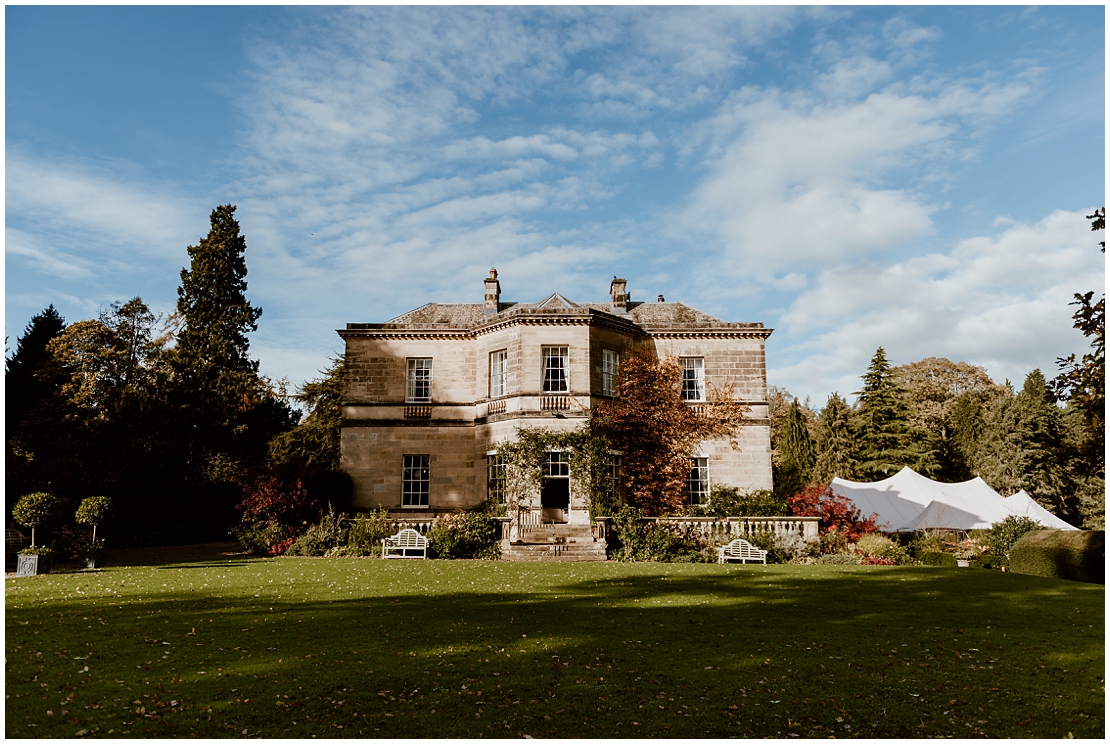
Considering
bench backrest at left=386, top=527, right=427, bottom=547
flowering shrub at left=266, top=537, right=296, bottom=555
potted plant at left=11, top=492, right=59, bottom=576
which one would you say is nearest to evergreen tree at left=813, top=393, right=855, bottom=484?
bench backrest at left=386, top=527, right=427, bottom=547

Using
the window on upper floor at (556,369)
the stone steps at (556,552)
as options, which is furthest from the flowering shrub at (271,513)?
the window on upper floor at (556,369)

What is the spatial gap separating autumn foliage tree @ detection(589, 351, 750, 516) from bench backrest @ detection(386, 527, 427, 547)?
22.7ft

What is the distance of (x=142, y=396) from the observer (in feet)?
97.3

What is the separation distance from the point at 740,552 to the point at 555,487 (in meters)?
7.55

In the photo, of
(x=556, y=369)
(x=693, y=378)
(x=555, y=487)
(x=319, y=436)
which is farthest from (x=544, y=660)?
(x=319, y=436)

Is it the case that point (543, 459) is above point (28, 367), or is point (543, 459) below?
below

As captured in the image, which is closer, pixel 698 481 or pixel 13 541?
pixel 13 541

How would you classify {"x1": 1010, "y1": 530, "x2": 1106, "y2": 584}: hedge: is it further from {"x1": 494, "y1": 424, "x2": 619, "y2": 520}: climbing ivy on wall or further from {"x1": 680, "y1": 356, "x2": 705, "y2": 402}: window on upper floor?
{"x1": 494, "y1": 424, "x2": 619, "y2": 520}: climbing ivy on wall

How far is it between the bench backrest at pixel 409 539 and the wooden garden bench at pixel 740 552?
8472mm

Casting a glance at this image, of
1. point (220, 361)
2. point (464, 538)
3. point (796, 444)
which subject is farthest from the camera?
point (796, 444)

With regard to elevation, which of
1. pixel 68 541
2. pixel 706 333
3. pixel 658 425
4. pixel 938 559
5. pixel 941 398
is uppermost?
pixel 706 333

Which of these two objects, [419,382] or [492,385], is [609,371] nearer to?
[492,385]

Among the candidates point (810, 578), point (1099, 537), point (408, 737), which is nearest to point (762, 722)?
point (408, 737)

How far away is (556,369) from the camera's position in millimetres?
24750
